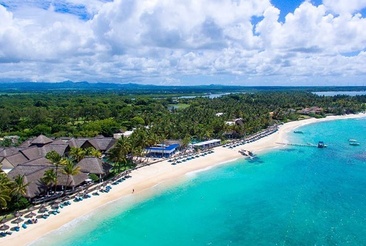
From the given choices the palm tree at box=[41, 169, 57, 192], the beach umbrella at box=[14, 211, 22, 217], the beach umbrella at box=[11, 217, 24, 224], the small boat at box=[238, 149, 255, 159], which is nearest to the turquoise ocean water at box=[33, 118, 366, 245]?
the beach umbrella at box=[11, 217, 24, 224]

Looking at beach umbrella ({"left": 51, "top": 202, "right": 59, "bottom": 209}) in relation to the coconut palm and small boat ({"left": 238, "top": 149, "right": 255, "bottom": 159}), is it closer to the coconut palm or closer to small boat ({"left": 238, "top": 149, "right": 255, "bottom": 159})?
the coconut palm

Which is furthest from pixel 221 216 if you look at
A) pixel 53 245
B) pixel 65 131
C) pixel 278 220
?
pixel 65 131

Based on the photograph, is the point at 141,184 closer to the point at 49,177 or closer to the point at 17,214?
the point at 49,177

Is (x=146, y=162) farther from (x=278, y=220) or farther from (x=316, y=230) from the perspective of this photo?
(x=316, y=230)

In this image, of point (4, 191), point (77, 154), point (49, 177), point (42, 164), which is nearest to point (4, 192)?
point (4, 191)

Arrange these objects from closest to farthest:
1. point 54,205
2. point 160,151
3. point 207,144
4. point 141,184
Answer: point 54,205, point 141,184, point 160,151, point 207,144

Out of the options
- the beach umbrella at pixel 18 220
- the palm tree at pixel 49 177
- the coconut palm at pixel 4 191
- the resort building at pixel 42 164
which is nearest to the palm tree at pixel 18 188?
the coconut palm at pixel 4 191

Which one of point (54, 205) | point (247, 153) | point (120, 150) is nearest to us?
point (54, 205)
